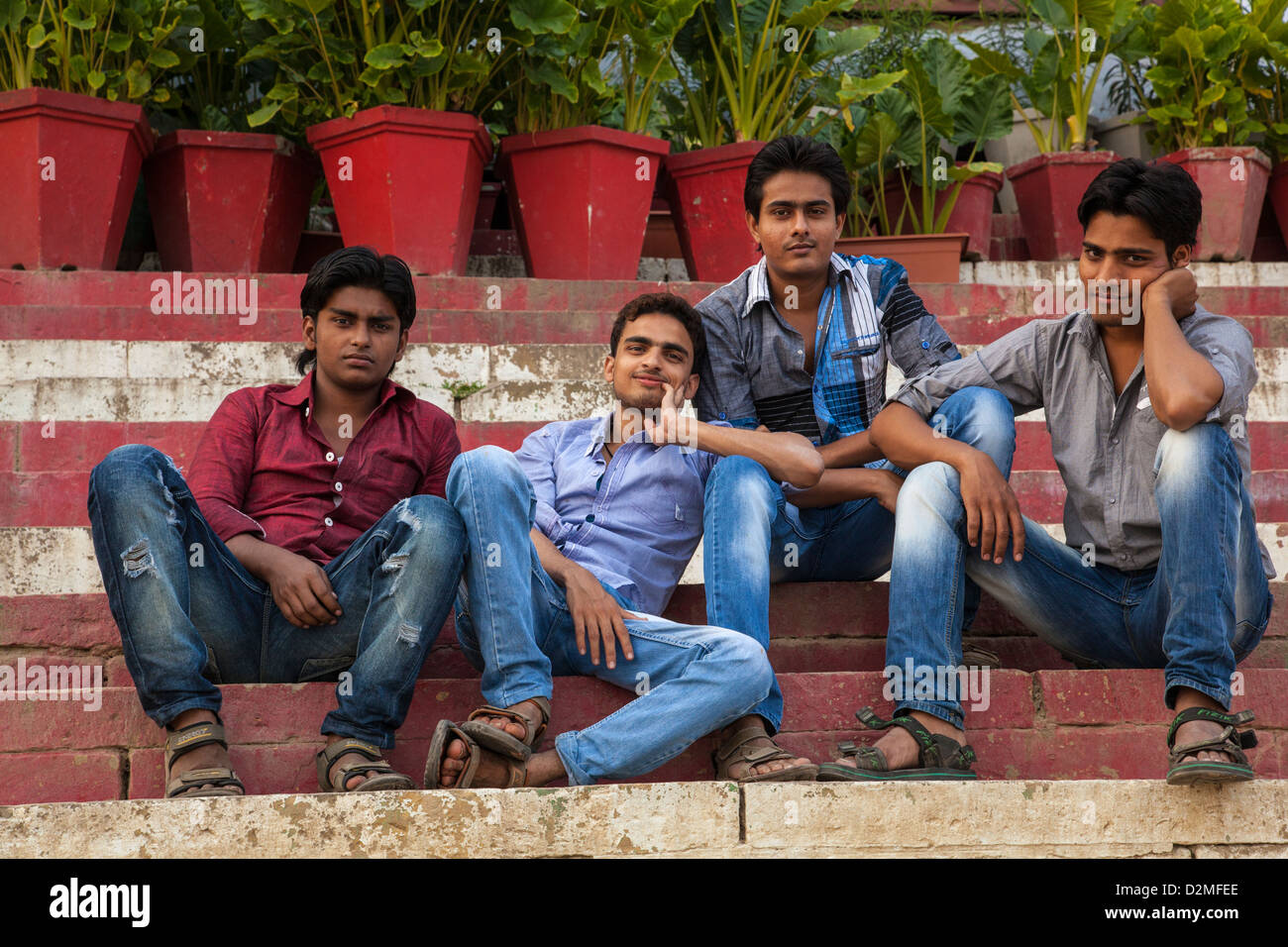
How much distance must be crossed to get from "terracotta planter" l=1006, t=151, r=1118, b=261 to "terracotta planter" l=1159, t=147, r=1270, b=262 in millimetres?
341

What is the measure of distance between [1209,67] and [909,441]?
11.7 ft

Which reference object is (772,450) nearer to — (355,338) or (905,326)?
(905,326)

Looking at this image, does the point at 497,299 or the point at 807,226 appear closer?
the point at 807,226

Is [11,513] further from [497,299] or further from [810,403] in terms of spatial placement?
[810,403]

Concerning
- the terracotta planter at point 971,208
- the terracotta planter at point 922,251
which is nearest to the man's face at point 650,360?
the terracotta planter at point 922,251

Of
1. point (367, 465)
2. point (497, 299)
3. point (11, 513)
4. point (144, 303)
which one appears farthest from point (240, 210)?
point (367, 465)

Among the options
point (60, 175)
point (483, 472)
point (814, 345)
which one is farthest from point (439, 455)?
point (60, 175)

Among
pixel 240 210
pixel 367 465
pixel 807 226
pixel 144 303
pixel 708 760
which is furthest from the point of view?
pixel 240 210

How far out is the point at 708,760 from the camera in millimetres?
2480

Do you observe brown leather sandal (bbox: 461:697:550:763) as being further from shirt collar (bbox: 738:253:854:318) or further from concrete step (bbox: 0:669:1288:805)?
shirt collar (bbox: 738:253:854:318)

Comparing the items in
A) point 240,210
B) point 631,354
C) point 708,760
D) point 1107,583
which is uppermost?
point 240,210

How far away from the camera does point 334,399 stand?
2.90 metres

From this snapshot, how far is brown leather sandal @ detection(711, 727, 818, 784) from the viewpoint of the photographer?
2.28 m

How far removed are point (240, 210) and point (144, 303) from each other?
28.8 inches
